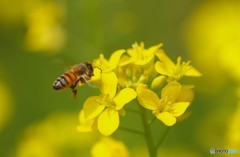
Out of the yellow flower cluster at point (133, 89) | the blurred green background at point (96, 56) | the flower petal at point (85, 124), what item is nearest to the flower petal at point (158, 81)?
the yellow flower cluster at point (133, 89)

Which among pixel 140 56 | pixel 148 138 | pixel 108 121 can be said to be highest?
pixel 140 56

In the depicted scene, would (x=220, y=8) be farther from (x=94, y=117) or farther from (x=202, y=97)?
(x=94, y=117)

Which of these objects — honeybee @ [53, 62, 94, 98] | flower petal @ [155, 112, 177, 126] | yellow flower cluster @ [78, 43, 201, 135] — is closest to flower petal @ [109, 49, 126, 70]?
yellow flower cluster @ [78, 43, 201, 135]

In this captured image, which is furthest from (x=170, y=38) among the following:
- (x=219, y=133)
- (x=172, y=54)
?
(x=219, y=133)

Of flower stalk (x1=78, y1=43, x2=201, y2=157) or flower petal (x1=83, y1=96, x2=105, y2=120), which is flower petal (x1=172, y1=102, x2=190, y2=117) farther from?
flower petal (x1=83, y1=96, x2=105, y2=120)

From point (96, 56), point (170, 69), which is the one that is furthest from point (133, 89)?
point (96, 56)

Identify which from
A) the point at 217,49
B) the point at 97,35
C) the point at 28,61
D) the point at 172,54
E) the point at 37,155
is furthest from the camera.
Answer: the point at 28,61

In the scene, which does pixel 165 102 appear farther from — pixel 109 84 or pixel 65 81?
pixel 65 81
